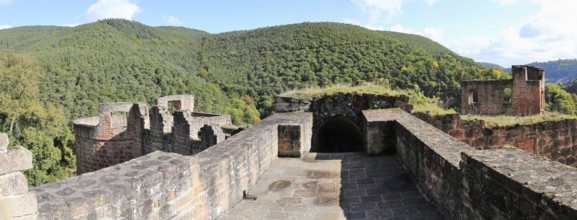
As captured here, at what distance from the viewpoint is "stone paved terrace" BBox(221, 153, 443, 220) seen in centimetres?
515

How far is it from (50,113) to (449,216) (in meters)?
34.6

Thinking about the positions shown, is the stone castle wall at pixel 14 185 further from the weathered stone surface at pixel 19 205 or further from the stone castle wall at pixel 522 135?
the stone castle wall at pixel 522 135

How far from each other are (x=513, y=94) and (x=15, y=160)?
66.9 ft

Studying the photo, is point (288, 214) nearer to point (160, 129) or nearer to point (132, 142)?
point (160, 129)

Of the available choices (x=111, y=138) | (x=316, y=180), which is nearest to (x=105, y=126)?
(x=111, y=138)

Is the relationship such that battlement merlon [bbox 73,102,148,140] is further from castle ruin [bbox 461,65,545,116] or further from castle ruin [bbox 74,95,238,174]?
castle ruin [bbox 461,65,545,116]

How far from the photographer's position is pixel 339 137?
1124 cm

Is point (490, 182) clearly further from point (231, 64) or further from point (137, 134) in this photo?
point (231, 64)

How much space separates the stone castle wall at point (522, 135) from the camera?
32.1 ft

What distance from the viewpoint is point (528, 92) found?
1889 centimetres

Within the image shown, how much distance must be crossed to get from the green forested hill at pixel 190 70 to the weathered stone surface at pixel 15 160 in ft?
50.8

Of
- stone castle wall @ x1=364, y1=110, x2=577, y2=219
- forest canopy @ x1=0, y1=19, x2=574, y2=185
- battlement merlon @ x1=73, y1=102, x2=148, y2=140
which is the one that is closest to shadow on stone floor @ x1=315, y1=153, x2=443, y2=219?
stone castle wall @ x1=364, y1=110, x2=577, y2=219

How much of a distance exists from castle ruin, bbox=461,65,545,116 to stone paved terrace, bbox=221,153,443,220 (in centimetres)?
1360

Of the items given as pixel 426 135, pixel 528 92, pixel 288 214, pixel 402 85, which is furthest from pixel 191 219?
pixel 402 85
